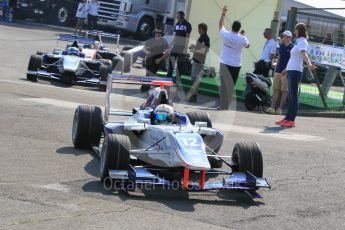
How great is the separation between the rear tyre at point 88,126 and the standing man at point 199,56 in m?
7.77

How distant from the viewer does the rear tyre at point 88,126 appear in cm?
910

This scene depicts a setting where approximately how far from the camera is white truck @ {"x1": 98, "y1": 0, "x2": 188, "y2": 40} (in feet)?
113

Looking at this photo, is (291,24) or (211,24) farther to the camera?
(211,24)

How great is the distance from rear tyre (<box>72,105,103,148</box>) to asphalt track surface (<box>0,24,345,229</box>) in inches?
7.9

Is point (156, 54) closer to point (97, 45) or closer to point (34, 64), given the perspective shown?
point (97, 45)

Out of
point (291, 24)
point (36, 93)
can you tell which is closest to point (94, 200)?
point (36, 93)

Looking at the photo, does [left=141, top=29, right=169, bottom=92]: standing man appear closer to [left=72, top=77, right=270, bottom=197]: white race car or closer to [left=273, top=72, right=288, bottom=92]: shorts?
[left=273, top=72, right=288, bottom=92]: shorts

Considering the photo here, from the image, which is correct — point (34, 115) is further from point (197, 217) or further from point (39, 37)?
point (39, 37)

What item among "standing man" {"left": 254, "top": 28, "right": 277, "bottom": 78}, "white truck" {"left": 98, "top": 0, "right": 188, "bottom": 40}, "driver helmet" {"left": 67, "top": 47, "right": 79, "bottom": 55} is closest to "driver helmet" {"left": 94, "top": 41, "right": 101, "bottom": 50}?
"driver helmet" {"left": 67, "top": 47, "right": 79, "bottom": 55}

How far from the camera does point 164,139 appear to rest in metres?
7.79

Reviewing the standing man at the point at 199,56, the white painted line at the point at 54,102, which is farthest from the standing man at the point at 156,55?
the white painted line at the point at 54,102

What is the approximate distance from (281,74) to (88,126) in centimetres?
683

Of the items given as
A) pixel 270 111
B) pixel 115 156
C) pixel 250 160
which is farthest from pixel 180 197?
pixel 270 111

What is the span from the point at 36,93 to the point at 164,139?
7.43m
